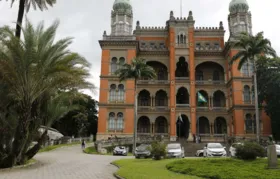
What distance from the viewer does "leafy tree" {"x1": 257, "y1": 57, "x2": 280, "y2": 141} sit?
36.7 m

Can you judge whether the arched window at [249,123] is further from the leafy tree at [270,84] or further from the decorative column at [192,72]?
the decorative column at [192,72]

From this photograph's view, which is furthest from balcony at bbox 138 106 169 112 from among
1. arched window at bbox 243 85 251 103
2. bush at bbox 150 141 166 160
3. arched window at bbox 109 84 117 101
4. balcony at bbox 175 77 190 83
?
bush at bbox 150 141 166 160

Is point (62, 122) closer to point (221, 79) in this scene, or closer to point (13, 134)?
point (221, 79)

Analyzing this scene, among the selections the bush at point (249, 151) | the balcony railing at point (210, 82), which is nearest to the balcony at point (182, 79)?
the balcony railing at point (210, 82)

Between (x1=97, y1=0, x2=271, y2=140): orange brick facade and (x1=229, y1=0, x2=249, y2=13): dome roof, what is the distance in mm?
5260

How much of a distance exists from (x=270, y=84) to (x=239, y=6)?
18385 millimetres

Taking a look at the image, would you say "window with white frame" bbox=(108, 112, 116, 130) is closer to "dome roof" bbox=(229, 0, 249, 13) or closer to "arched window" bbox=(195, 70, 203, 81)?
"arched window" bbox=(195, 70, 203, 81)

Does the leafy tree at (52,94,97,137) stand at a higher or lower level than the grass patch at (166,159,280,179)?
higher

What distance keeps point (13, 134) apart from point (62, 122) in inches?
1816

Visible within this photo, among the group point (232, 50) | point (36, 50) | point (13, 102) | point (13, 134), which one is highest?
point (232, 50)

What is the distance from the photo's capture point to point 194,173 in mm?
13852

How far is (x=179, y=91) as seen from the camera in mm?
50250

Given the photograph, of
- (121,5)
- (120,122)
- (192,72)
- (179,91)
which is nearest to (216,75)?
Result: (192,72)

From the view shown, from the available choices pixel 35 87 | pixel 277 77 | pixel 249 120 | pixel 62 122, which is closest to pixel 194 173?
pixel 35 87
